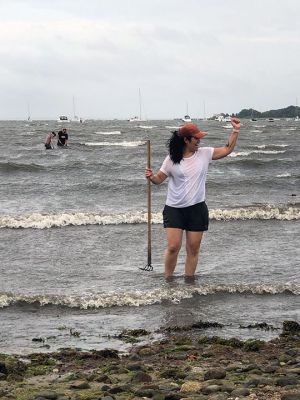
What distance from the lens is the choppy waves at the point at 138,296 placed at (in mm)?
8266

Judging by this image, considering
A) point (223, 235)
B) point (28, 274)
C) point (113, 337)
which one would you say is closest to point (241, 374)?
point (113, 337)

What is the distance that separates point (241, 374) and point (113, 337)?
1890 millimetres

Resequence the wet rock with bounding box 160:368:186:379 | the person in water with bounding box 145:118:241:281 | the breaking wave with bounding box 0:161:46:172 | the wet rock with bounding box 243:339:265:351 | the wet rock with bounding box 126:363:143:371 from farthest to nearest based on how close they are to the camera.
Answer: the breaking wave with bounding box 0:161:46:172 < the person in water with bounding box 145:118:241:281 < the wet rock with bounding box 243:339:265:351 < the wet rock with bounding box 126:363:143:371 < the wet rock with bounding box 160:368:186:379

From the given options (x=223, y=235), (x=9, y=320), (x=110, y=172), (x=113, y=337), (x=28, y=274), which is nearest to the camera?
(x=113, y=337)

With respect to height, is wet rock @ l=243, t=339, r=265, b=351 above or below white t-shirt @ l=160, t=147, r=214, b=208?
below

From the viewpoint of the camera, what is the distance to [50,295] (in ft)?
28.1

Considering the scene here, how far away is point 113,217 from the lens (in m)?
15.8

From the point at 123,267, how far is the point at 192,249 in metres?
1.92

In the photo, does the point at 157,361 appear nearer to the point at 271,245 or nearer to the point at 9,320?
the point at 9,320

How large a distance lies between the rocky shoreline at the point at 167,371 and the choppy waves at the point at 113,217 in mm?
8316

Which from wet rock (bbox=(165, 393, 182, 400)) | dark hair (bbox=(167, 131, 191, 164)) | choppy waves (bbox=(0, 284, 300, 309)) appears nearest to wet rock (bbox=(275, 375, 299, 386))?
wet rock (bbox=(165, 393, 182, 400))

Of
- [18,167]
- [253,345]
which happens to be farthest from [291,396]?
[18,167]

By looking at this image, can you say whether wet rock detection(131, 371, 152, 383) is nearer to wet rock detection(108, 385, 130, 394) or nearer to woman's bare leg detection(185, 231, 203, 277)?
wet rock detection(108, 385, 130, 394)

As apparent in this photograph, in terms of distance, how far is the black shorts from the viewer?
840 cm
